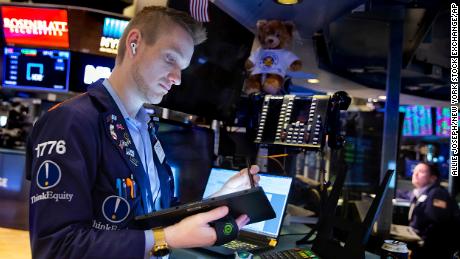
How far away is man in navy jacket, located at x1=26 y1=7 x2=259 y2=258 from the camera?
0.90 m

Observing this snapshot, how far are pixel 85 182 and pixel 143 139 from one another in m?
0.36

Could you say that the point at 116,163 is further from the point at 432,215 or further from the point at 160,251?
the point at 432,215

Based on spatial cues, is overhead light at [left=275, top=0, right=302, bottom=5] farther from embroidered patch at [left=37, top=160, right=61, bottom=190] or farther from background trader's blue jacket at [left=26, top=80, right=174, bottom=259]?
embroidered patch at [left=37, top=160, right=61, bottom=190]

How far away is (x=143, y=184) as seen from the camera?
1125mm

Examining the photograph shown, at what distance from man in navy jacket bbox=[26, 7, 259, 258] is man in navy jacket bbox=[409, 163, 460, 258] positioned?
349 centimetres

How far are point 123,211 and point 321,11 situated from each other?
2.62 m

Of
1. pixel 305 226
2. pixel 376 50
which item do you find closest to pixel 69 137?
pixel 305 226

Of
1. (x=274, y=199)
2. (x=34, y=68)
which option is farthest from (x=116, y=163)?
(x=34, y=68)

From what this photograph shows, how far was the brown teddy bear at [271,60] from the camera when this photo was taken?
9.26ft

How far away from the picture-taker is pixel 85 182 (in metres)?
0.95

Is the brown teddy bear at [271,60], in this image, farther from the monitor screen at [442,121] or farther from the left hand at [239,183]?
the monitor screen at [442,121]

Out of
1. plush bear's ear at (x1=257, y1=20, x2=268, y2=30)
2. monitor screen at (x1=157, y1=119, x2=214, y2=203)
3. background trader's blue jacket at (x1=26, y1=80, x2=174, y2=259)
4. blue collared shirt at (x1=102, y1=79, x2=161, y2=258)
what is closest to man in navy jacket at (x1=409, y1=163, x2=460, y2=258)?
plush bear's ear at (x1=257, y1=20, x2=268, y2=30)

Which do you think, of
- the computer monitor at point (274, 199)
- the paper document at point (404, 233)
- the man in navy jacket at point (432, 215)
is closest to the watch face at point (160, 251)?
the computer monitor at point (274, 199)

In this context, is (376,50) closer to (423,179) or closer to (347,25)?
(347,25)
